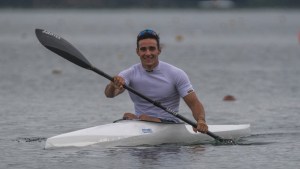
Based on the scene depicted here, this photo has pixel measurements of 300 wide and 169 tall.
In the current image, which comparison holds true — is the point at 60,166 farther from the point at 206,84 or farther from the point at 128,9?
the point at 128,9

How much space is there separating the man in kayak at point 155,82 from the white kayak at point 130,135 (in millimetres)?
Result: 217

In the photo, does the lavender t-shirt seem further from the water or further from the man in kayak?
the water

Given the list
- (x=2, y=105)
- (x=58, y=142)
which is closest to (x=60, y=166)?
(x=58, y=142)

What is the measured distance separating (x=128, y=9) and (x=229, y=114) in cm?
17437

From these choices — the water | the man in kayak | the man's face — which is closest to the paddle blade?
the man in kayak

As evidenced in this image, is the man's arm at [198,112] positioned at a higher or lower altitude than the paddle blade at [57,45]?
lower

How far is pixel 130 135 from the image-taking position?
58.6 feet

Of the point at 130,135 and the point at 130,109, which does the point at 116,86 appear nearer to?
the point at 130,135

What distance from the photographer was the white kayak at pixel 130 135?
17.7m

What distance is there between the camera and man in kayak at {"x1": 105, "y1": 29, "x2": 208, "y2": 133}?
17.7m

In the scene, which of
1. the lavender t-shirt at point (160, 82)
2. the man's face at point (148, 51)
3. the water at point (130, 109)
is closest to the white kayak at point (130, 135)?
the water at point (130, 109)

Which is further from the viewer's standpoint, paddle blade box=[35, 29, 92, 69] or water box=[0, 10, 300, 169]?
paddle blade box=[35, 29, 92, 69]

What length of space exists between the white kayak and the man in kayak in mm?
217

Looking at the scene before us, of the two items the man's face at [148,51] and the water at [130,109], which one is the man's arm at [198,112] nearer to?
the water at [130,109]
